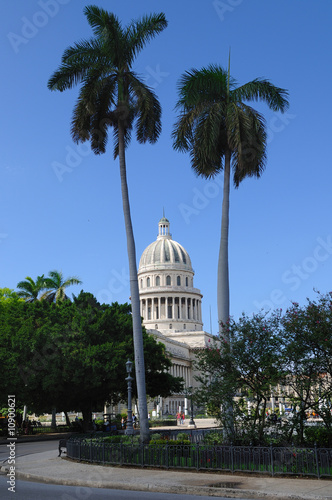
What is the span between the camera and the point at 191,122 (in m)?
24.1

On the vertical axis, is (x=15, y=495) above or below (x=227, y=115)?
below

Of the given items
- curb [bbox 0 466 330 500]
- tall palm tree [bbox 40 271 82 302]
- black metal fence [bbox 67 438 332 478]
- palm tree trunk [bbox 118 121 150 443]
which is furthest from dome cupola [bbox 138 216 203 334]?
curb [bbox 0 466 330 500]

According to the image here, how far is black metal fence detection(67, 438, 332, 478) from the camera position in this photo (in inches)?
656

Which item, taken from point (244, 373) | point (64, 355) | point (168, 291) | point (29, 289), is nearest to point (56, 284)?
point (29, 289)

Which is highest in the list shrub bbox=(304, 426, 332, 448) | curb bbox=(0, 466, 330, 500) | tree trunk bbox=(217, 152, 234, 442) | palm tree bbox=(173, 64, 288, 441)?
palm tree bbox=(173, 64, 288, 441)

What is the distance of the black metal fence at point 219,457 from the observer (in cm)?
1666

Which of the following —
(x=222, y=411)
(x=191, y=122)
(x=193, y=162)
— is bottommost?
(x=222, y=411)

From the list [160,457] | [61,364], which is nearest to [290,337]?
[160,457]

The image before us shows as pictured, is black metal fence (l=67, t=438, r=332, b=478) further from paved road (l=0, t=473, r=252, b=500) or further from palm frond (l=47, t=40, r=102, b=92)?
palm frond (l=47, t=40, r=102, b=92)

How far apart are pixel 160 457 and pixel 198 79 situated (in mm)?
14898

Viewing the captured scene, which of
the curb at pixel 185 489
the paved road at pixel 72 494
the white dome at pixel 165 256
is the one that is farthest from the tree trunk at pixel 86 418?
the white dome at pixel 165 256

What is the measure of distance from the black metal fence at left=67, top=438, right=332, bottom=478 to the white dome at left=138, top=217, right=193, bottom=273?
412 feet

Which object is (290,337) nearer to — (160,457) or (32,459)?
(160,457)

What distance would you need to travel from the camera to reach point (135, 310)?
23562mm
